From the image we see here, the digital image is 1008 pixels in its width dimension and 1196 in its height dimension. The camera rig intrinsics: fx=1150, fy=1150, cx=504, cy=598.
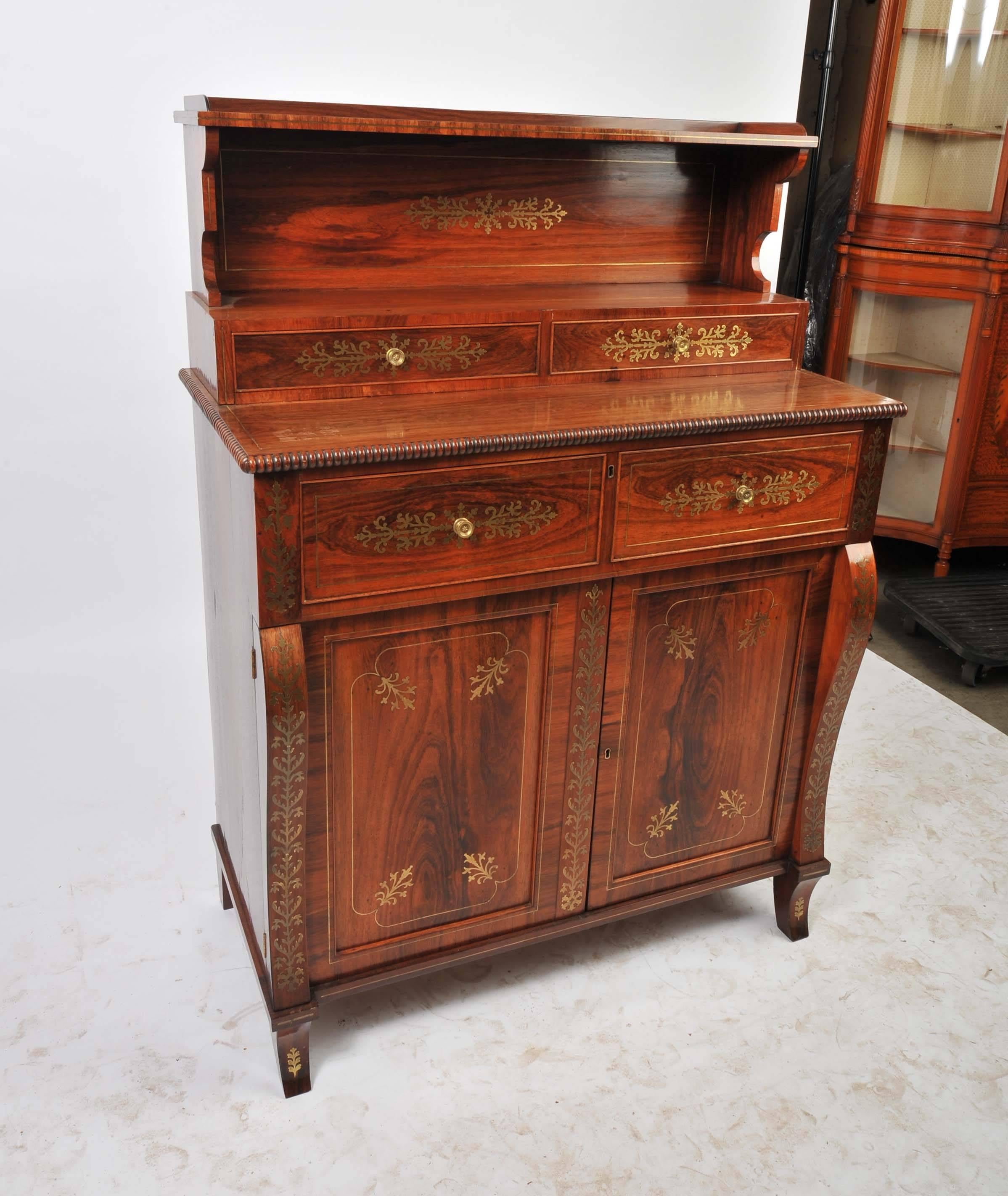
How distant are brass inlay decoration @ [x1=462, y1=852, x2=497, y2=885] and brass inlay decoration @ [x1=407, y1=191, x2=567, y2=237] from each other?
1123 mm

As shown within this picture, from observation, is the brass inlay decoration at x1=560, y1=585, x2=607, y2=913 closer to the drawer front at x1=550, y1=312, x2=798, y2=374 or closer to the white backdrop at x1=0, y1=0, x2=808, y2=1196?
the drawer front at x1=550, y1=312, x2=798, y2=374

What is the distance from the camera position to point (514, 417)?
5.77 ft

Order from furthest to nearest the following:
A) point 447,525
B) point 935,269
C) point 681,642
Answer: point 935,269 < point 681,642 < point 447,525

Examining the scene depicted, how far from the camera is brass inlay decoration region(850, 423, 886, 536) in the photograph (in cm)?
199

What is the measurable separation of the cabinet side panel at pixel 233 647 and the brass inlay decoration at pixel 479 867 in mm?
345

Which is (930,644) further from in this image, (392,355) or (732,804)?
(392,355)

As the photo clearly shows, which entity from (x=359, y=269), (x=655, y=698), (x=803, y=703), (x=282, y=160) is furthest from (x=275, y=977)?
(x=282, y=160)

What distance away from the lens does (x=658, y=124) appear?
6.61 feet

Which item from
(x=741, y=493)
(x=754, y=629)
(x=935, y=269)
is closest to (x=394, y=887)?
(x=754, y=629)

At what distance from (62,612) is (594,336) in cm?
202

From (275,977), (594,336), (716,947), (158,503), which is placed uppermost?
(594,336)

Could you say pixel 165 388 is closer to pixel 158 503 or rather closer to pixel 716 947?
pixel 158 503

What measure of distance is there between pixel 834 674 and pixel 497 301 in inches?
35.7

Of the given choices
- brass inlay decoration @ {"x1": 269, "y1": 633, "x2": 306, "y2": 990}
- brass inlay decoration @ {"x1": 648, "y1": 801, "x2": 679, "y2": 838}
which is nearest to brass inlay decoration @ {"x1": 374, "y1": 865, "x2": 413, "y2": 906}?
brass inlay decoration @ {"x1": 269, "y1": 633, "x2": 306, "y2": 990}
